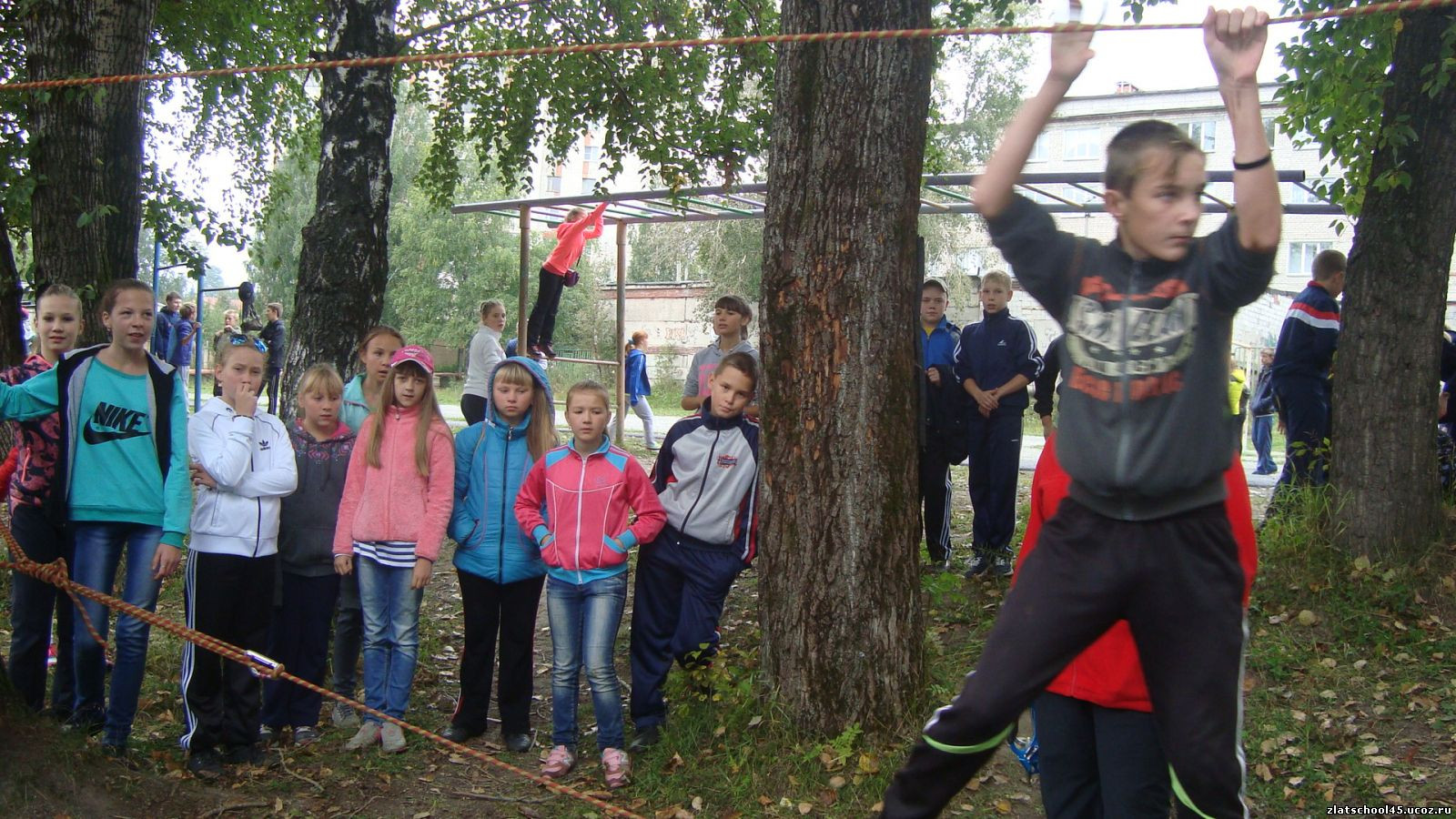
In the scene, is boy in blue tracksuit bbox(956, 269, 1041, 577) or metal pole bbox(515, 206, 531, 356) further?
metal pole bbox(515, 206, 531, 356)

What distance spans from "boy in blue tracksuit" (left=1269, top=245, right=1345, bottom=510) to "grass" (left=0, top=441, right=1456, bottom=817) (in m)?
1.80

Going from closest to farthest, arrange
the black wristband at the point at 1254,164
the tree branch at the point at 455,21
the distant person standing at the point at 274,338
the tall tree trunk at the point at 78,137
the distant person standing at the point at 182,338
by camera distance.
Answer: the black wristband at the point at 1254,164
the tall tree trunk at the point at 78,137
the tree branch at the point at 455,21
the distant person standing at the point at 182,338
the distant person standing at the point at 274,338

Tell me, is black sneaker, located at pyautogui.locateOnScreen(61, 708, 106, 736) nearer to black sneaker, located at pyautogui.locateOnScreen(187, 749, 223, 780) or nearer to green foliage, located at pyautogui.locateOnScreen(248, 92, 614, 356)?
black sneaker, located at pyautogui.locateOnScreen(187, 749, 223, 780)

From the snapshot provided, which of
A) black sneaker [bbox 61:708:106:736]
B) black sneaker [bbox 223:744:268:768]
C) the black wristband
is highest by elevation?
the black wristband

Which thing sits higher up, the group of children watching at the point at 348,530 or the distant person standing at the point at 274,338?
the distant person standing at the point at 274,338

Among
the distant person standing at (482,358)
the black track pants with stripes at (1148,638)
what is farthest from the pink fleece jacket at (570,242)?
→ the black track pants with stripes at (1148,638)

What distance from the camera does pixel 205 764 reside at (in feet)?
15.8

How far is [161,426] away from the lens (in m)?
4.88

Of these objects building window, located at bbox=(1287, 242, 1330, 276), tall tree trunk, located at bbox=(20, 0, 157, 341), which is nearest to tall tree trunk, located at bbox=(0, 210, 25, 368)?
tall tree trunk, located at bbox=(20, 0, 157, 341)

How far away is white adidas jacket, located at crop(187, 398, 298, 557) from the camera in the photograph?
15.8 feet

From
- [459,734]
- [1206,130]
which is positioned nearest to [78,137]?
[459,734]

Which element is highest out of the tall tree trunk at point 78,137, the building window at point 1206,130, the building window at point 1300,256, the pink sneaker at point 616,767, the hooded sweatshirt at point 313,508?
the building window at point 1206,130

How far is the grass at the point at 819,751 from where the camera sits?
4.41 meters

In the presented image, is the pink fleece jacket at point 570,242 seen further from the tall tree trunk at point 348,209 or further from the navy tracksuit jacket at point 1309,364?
the navy tracksuit jacket at point 1309,364
